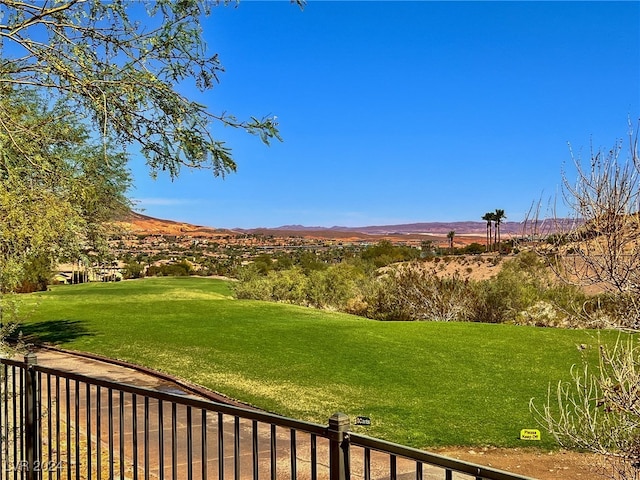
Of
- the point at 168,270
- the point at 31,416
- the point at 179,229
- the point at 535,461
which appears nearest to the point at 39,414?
the point at 31,416

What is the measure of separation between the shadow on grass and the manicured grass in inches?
2.1

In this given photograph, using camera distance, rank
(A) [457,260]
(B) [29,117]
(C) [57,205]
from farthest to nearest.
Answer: (A) [457,260] < (B) [29,117] < (C) [57,205]

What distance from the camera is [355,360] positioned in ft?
41.6

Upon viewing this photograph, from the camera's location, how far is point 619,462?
5547mm

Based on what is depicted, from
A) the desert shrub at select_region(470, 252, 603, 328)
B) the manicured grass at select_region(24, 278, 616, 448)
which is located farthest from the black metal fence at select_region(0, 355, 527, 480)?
the desert shrub at select_region(470, 252, 603, 328)

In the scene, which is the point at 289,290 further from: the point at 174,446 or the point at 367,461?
the point at 367,461

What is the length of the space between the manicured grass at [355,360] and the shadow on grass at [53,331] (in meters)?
0.05

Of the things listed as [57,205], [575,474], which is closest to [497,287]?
[575,474]

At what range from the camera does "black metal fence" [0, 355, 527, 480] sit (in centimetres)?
277

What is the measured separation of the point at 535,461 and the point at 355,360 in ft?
19.1

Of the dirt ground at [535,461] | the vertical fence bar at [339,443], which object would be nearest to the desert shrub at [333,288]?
the dirt ground at [535,461]

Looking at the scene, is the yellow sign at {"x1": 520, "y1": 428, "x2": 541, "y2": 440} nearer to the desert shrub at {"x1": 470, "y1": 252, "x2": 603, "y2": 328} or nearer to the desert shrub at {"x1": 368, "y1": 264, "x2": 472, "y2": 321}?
the desert shrub at {"x1": 368, "y1": 264, "x2": 472, "y2": 321}

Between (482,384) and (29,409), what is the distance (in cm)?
807

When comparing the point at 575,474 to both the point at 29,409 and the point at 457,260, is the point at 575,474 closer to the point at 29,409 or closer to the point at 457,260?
the point at 29,409
